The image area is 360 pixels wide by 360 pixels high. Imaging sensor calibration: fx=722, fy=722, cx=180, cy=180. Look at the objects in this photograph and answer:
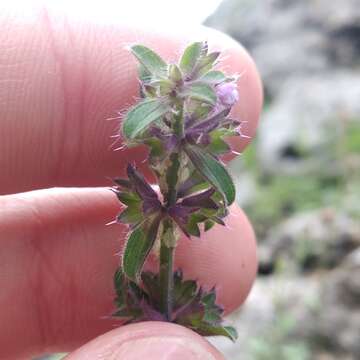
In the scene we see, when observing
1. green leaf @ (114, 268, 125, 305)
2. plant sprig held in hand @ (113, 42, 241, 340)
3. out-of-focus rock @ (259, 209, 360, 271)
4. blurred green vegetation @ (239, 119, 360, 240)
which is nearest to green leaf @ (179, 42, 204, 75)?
plant sprig held in hand @ (113, 42, 241, 340)

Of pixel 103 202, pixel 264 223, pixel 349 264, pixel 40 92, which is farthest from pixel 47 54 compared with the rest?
pixel 264 223

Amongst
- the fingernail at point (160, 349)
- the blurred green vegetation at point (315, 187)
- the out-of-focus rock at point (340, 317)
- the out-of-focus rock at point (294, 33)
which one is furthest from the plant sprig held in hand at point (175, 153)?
the out-of-focus rock at point (294, 33)

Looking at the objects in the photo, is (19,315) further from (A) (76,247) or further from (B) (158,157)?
(B) (158,157)

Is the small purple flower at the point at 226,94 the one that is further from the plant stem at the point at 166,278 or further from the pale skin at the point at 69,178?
the pale skin at the point at 69,178

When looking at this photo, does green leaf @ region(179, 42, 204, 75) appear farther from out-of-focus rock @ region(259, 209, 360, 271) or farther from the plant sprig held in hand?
out-of-focus rock @ region(259, 209, 360, 271)

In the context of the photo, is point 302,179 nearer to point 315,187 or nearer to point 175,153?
point 315,187

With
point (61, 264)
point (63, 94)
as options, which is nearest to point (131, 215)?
point (63, 94)

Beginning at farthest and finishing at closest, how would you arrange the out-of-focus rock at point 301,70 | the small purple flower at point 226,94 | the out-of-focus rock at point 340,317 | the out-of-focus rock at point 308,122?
the out-of-focus rock at point 301,70
the out-of-focus rock at point 308,122
the out-of-focus rock at point 340,317
the small purple flower at point 226,94
